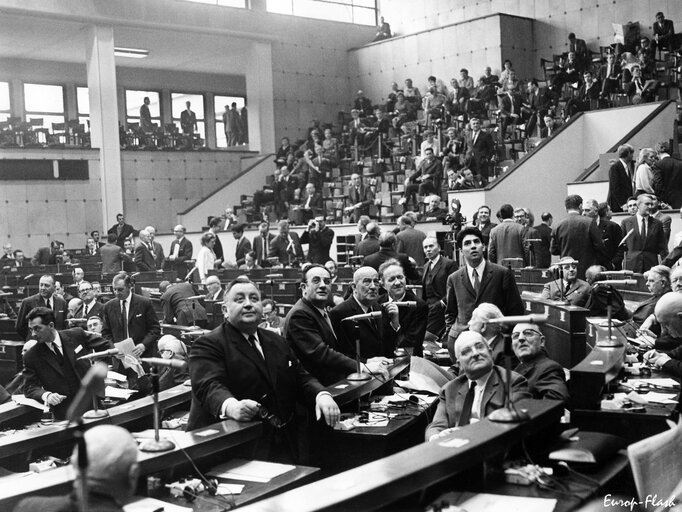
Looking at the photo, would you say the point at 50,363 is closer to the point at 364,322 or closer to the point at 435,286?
the point at 364,322

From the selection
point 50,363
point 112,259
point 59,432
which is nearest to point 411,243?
point 50,363

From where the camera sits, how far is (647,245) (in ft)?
35.1

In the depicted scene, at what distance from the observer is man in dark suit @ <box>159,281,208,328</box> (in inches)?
473

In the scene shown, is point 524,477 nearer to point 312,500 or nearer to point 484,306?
point 312,500

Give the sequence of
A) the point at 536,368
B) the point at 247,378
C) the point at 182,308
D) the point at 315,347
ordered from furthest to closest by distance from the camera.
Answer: the point at 182,308 < the point at 315,347 < the point at 247,378 < the point at 536,368

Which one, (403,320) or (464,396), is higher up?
(403,320)

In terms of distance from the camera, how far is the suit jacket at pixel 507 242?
11516 mm

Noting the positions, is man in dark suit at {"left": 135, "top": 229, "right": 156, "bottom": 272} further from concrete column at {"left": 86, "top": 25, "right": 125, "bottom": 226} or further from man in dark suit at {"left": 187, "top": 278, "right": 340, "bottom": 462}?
man in dark suit at {"left": 187, "top": 278, "right": 340, "bottom": 462}

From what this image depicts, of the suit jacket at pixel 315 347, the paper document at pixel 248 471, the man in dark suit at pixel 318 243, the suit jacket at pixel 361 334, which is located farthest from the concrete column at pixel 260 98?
the paper document at pixel 248 471

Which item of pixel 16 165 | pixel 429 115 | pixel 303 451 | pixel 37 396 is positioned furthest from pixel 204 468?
pixel 16 165

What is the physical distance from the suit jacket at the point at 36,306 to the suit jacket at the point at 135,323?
191 centimetres

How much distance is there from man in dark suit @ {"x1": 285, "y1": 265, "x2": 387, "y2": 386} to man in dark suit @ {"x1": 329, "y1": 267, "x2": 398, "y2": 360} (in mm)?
392

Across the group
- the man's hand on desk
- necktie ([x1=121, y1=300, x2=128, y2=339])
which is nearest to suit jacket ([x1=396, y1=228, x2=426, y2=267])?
necktie ([x1=121, y1=300, x2=128, y2=339])

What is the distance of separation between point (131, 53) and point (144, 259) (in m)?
10.3
